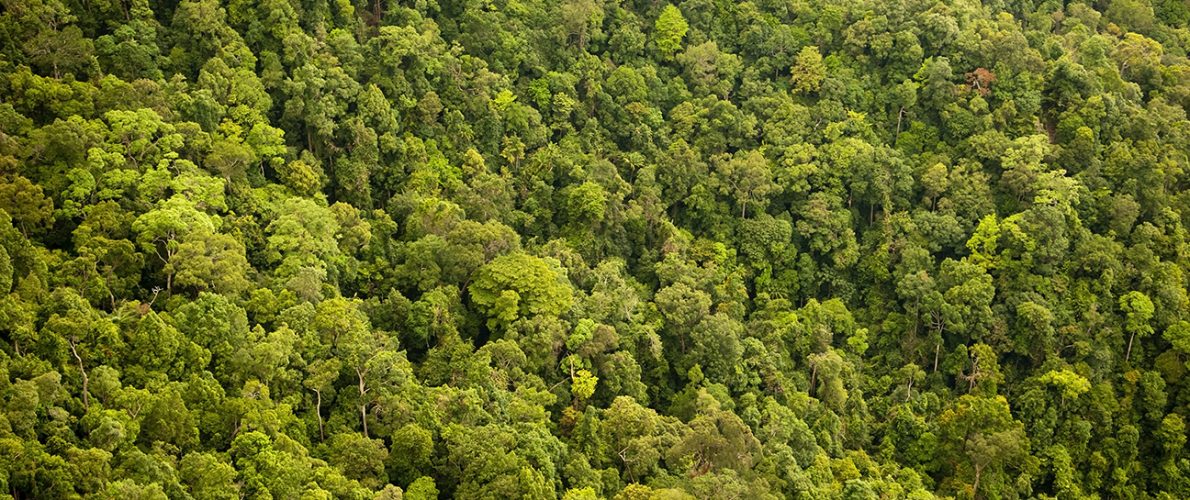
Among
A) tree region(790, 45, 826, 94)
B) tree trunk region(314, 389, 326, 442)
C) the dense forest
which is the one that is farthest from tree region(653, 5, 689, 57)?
tree trunk region(314, 389, 326, 442)

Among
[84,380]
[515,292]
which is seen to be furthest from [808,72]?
[84,380]

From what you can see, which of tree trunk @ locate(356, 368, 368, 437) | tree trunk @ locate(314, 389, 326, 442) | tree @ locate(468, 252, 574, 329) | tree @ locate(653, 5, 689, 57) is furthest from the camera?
tree @ locate(653, 5, 689, 57)

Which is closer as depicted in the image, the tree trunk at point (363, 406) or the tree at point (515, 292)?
the tree trunk at point (363, 406)

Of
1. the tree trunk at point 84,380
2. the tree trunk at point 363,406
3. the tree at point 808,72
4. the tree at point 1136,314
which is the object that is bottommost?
the tree at point 1136,314

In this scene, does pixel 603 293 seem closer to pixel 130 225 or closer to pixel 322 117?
pixel 322 117

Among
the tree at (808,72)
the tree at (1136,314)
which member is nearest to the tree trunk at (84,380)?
the tree at (808,72)

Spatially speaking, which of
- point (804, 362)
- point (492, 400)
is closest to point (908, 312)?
point (804, 362)

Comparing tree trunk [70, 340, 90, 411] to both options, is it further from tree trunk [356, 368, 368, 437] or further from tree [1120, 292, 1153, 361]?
tree [1120, 292, 1153, 361]

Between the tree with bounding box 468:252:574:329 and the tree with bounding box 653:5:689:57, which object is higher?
the tree with bounding box 653:5:689:57

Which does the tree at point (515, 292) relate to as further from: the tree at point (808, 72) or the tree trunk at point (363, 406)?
the tree at point (808, 72)

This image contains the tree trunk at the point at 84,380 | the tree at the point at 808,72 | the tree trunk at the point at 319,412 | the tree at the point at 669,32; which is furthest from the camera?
the tree at the point at 669,32
